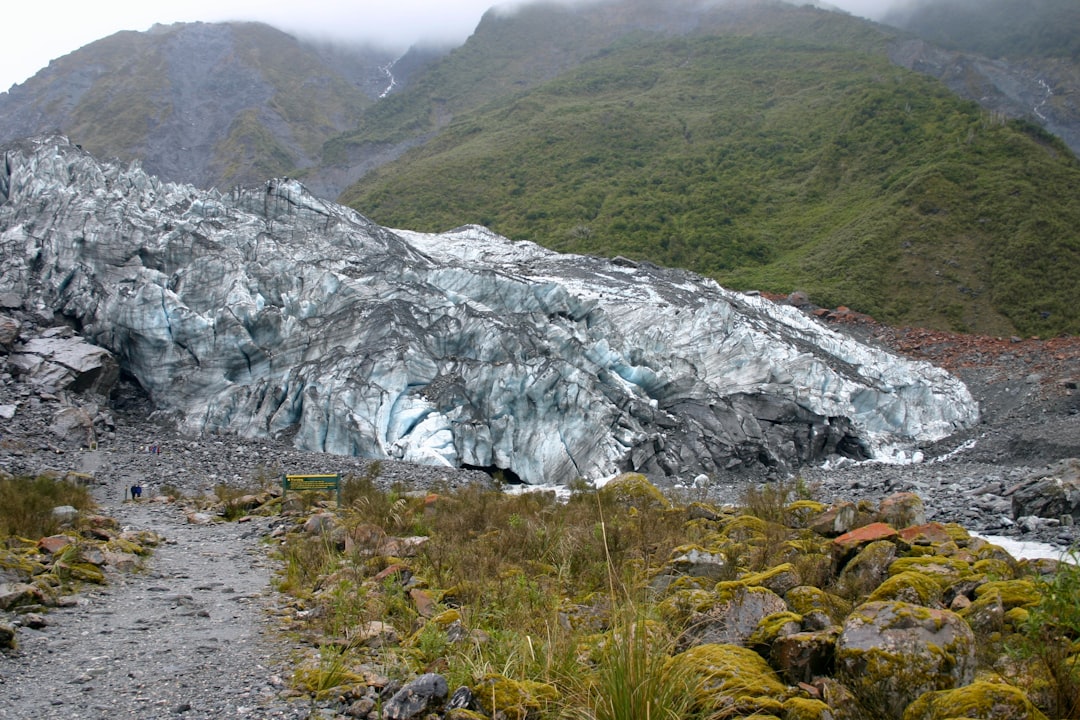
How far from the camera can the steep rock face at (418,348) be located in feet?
63.4

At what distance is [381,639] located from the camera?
5379 millimetres

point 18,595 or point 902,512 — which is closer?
point 18,595

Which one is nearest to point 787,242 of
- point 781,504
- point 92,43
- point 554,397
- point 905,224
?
point 905,224

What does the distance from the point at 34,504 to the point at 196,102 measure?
4303 inches

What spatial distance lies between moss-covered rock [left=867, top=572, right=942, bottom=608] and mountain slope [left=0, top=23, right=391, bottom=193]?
79613 mm

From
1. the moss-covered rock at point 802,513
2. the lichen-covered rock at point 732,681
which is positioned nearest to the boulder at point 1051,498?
the moss-covered rock at point 802,513

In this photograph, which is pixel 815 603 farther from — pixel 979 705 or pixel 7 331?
pixel 7 331

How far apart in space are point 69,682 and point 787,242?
152 feet

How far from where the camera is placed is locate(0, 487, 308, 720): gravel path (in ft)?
13.6

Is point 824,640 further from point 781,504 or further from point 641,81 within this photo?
point 641,81

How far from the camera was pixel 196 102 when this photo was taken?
337 feet

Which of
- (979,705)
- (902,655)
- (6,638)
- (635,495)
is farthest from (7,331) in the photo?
(979,705)

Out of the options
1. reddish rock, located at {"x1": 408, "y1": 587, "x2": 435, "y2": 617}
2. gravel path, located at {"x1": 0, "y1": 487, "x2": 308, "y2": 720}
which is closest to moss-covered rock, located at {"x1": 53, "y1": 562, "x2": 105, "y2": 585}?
gravel path, located at {"x1": 0, "y1": 487, "x2": 308, "y2": 720}

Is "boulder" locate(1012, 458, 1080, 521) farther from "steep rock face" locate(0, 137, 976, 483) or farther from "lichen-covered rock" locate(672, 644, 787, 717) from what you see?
"lichen-covered rock" locate(672, 644, 787, 717)
